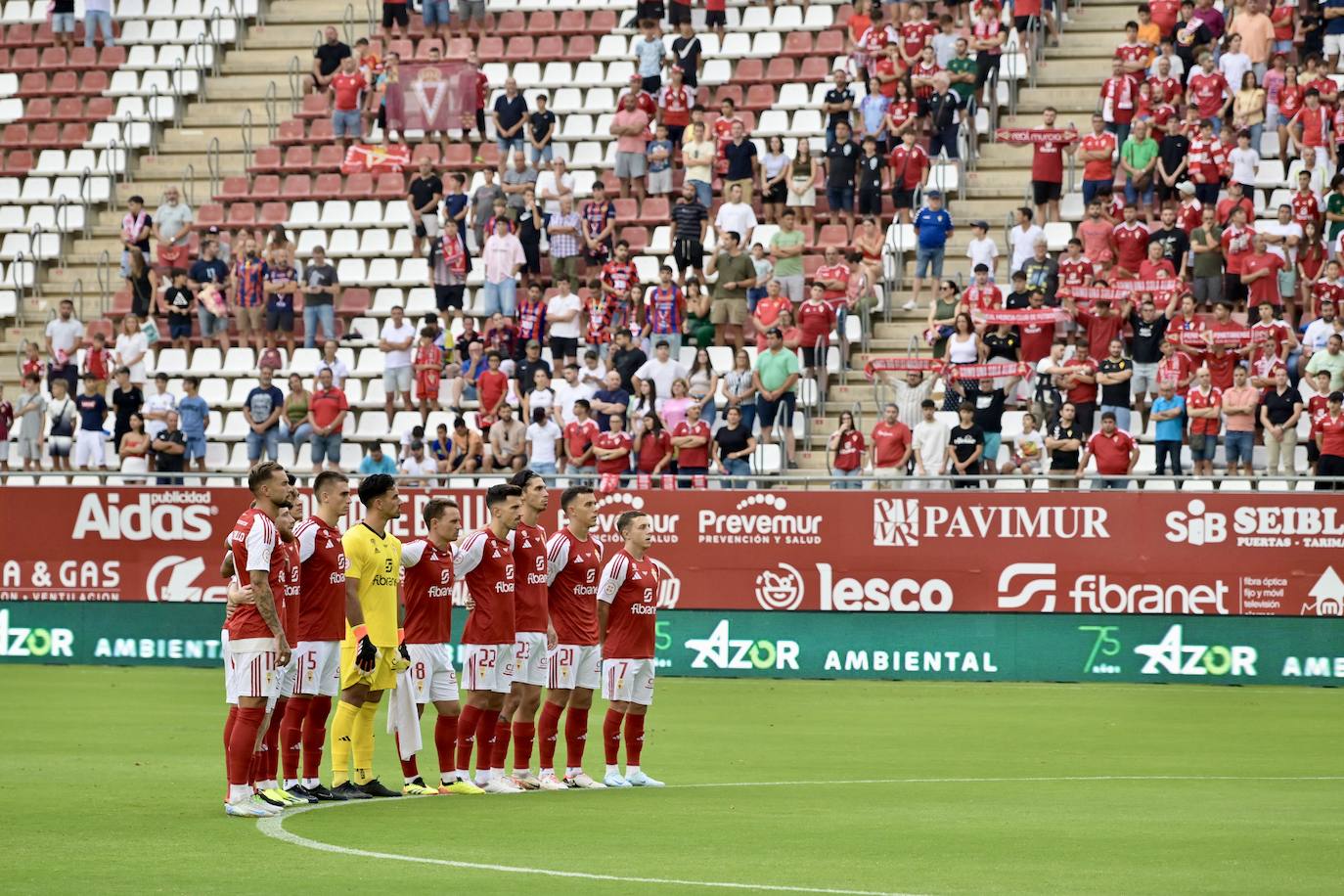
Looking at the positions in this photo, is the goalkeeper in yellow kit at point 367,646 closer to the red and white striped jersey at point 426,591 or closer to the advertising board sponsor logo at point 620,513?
the red and white striped jersey at point 426,591

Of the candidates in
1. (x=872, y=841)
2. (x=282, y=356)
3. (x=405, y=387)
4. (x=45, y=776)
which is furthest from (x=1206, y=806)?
(x=282, y=356)

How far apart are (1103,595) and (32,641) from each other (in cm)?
1506

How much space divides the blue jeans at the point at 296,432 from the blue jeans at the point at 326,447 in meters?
0.12

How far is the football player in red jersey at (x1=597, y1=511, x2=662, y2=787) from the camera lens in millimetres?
16406

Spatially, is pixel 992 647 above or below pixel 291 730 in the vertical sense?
below

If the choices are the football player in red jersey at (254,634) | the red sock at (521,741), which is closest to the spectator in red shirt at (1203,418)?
the red sock at (521,741)

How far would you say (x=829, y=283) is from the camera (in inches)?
1262

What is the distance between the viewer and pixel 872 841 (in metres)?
12.9

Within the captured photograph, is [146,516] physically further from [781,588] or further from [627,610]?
[627,610]

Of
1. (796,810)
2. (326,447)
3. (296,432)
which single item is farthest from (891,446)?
(796,810)

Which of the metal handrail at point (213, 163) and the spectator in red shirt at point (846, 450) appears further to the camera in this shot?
the metal handrail at point (213, 163)

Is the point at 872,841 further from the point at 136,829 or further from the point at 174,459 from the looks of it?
the point at 174,459

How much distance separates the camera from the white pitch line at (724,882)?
1095cm

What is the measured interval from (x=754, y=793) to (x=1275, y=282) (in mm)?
16720
